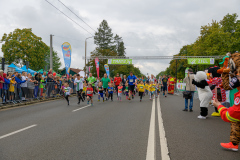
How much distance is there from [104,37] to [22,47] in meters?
27.4

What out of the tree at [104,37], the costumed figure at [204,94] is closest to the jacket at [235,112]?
the costumed figure at [204,94]

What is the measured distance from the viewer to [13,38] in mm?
44781

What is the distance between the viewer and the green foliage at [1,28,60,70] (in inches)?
1750

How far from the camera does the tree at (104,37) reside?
66375 millimetres

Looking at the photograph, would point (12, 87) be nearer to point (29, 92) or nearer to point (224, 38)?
point (29, 92)

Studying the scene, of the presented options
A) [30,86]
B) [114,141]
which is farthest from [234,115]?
[30,86]

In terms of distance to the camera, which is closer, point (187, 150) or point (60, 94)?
point (187, 150)

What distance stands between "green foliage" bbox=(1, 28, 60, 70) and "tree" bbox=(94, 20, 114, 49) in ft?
75.9

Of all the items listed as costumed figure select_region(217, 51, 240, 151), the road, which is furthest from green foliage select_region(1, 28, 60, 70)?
costumed figure select_region(217, 51, 240, 151)

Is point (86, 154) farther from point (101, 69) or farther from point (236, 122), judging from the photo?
point (101, 69)

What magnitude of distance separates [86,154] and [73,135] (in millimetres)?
1566

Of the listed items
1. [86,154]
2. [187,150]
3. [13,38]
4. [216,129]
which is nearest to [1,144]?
[86,154]

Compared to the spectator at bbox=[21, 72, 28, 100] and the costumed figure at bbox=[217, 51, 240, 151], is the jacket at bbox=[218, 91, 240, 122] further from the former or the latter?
the spectator at bbox=[21, 72, 28, 100]

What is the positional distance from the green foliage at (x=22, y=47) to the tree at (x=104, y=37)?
2314 cm
